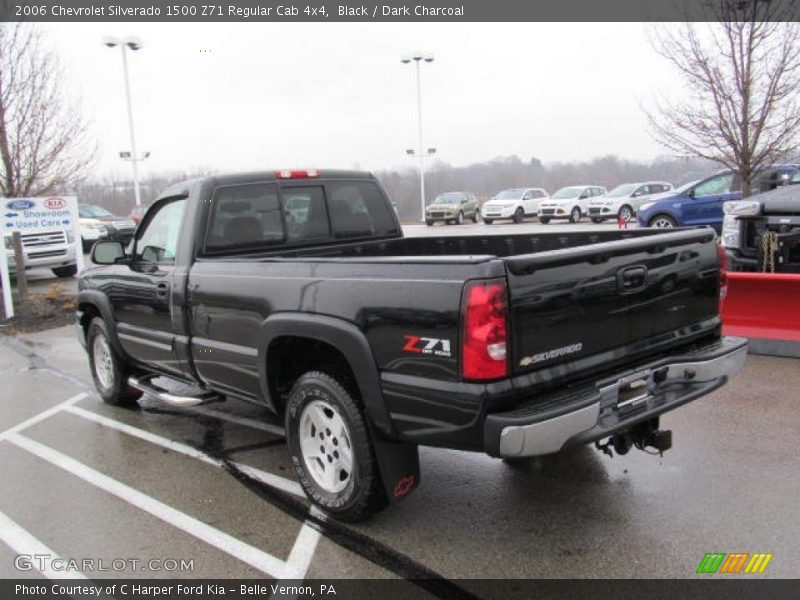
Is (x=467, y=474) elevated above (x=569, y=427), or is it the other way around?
(x=569, y=427)

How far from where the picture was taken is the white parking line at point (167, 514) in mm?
3258

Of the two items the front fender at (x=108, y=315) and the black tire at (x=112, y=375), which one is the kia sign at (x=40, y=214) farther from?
the front fender at (x=108, y=315)

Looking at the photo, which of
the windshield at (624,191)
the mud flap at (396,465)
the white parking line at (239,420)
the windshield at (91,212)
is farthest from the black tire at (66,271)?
the windshield at (624,191)

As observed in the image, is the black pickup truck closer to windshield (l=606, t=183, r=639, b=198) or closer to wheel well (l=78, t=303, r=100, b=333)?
wheel well (l=78, t=303, r=100, b=333)

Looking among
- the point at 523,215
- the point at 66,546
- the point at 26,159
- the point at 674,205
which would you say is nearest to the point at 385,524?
the point at 66,546

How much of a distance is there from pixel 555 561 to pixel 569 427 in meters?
0.80

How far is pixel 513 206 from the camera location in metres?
31.7

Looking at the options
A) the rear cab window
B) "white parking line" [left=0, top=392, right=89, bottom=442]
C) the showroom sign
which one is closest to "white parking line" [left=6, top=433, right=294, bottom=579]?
"white parking line" [left=0, top=392, right=89, bottom=442]

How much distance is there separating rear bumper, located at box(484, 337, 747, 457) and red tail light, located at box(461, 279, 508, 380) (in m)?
0.21

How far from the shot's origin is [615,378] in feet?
10.4

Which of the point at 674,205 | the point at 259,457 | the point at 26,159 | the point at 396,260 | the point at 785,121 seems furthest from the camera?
the point at 674,205

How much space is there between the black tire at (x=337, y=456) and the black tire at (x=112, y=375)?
2.69 m

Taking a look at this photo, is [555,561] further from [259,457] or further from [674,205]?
[674,205]
